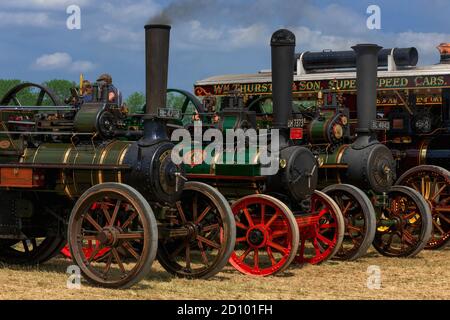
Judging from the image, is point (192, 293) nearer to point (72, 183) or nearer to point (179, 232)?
point (179, 232)

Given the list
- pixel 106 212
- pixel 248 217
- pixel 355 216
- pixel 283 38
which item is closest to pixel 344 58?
pixel 355 216

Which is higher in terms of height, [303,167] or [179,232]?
[303,167]

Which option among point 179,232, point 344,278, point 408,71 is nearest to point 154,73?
point 179,232

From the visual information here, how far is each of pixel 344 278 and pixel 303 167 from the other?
113cm

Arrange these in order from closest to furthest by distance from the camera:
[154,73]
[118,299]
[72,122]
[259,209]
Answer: [118,299]
[154,73]
[72,122]
[259,209]

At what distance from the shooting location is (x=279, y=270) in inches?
280

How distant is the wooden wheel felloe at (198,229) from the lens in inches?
259

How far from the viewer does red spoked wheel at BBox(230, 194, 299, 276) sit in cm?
713

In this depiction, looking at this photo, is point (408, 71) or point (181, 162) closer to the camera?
point (181, 162)

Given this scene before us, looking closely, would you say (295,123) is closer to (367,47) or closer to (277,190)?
(277,190)

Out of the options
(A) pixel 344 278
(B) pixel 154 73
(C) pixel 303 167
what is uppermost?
(B) pixel 154 73

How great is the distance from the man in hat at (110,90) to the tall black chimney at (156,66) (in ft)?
2.35

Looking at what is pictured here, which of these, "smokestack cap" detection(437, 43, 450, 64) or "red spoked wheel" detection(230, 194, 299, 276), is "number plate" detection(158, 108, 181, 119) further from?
"smokestack cap" detection(437, 43, 450, 64)

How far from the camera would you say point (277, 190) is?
25.4 feet
